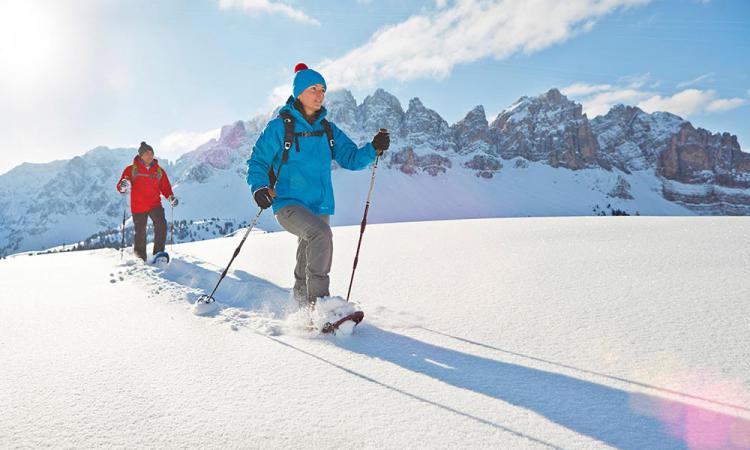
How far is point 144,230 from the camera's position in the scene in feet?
30.7

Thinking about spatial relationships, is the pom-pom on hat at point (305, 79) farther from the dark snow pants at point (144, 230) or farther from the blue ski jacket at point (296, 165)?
the dark snow pants at point (144, 230)

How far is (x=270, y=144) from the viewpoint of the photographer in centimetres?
412

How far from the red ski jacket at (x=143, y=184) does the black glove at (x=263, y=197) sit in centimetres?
641

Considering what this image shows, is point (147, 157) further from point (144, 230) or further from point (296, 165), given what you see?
point (296, 165)

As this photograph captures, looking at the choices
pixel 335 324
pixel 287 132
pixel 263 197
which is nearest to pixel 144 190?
pixel 287 132

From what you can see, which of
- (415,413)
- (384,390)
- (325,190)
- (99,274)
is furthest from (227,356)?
(99,274)

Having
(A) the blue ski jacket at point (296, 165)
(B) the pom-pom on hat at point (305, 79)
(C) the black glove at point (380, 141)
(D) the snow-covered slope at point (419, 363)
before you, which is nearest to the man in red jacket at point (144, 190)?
(D) the snow-covered slope at point (419, 363)

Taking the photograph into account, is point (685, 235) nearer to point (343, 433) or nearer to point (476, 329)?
point (476, 329)

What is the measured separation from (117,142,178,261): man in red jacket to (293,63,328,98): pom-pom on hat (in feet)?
20.3

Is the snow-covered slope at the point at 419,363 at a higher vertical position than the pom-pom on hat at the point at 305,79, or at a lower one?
lower

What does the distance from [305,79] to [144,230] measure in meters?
7.17

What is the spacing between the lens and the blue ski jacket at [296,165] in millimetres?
4102

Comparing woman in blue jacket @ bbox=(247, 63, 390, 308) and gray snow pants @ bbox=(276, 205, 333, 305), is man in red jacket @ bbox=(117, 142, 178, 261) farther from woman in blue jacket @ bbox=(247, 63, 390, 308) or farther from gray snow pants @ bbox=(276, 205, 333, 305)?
gray snow pants @ bbox=(276, 205, 333, 305)

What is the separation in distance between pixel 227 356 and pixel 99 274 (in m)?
5.72
